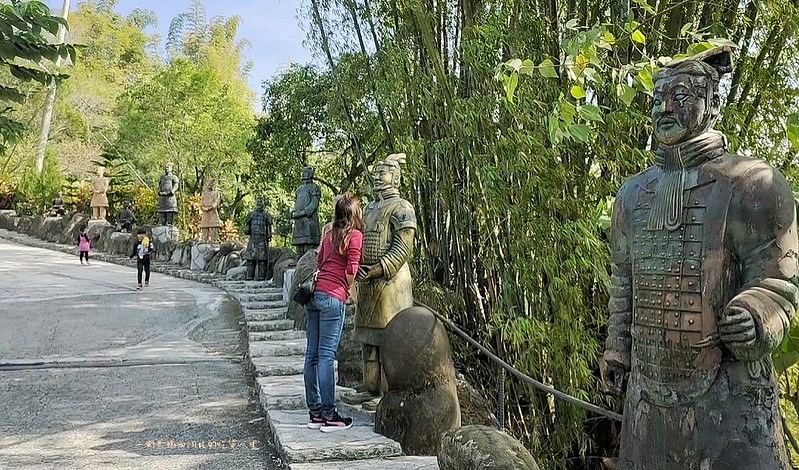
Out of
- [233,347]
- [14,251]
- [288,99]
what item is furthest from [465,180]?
[14,251]

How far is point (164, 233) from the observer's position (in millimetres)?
15812

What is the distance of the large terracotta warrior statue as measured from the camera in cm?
174

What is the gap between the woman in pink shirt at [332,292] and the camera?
12.6ft

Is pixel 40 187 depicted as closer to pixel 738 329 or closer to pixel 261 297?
pixel 261 297

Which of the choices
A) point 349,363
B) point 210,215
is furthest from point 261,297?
point 210,215

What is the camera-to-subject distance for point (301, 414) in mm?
4402

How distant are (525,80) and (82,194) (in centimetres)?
1984

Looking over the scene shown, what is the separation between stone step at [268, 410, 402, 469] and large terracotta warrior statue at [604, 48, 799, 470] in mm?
1883

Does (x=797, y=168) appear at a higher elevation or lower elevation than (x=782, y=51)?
lower

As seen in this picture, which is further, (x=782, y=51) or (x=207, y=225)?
(x=207, y=225)

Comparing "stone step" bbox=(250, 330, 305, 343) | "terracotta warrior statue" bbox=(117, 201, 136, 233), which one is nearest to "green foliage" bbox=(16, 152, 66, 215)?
"terracotta warrior statue" bbox=(117, 201, 136, 233)

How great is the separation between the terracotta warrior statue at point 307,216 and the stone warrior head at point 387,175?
4620mm

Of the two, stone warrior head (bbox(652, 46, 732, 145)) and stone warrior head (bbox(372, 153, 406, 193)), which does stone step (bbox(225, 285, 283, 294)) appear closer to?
stone warrior head (bbox(372, 153, 406, 193))

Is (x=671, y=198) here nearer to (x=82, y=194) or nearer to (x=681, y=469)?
(x=681, y=469)
